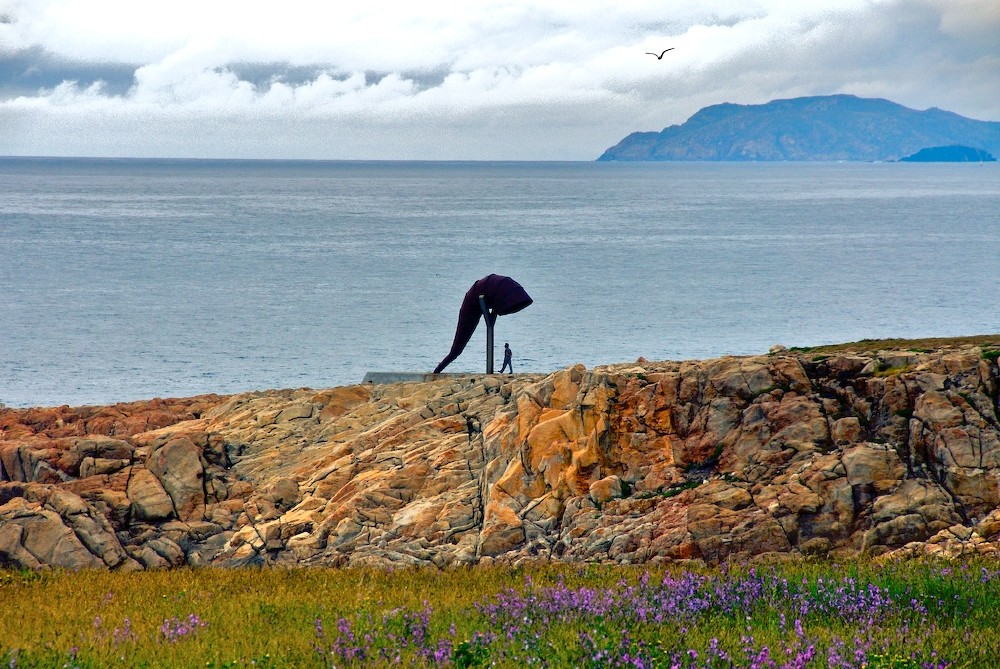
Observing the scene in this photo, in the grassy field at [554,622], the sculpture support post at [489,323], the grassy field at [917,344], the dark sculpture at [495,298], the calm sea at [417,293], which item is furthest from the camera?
the calm sea at [417,293]

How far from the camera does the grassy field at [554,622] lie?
27.7 feet

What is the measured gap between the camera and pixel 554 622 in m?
9.55

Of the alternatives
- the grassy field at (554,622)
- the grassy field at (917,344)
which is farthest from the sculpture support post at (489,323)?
the grassy field at (554,622)

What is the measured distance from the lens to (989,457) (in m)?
15.5

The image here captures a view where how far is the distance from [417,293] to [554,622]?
220 ft

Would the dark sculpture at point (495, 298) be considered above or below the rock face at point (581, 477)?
above

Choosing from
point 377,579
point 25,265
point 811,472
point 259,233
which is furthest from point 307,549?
point 259,233

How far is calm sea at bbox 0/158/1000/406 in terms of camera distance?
5291 centimetres

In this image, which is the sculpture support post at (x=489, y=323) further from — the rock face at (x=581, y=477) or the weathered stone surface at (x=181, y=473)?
the weathered stone surface at (x=181, y=473)

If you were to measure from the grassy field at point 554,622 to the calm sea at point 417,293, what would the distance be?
36.4 metres

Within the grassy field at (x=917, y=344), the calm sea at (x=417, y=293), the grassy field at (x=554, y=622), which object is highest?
the grassy field at (x=917, y=344)

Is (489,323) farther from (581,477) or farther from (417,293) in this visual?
(417,293)

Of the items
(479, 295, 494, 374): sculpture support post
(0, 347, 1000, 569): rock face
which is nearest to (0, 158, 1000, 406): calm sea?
(479, 295, 494, 374): sculpture support post

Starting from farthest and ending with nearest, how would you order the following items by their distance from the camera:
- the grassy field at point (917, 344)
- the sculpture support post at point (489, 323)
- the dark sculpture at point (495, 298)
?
the sculpture support post at point (489, 323)
the dark sculpture at point (495, 298)
the grassy field at point (917, 344)
